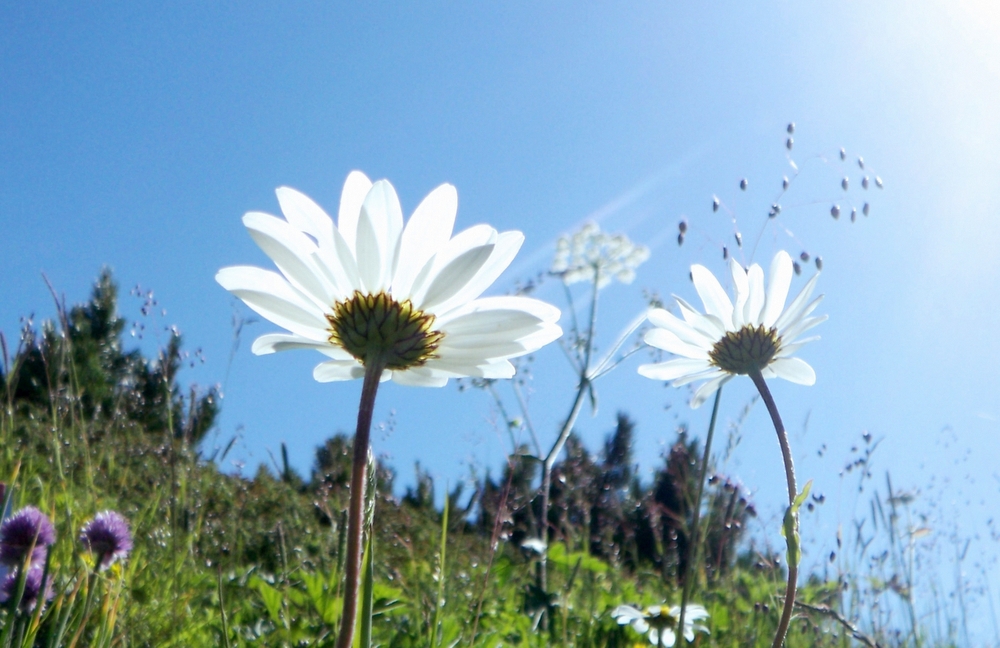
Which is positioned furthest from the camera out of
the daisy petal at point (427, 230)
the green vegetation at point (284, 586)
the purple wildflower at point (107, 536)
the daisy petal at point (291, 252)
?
the green vegetation at point (284, 586)

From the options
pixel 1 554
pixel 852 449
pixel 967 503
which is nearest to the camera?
pixel 1 554

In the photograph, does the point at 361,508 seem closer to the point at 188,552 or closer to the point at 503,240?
the point at 503,240

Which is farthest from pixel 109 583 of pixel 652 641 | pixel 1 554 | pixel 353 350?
pixel 652 641

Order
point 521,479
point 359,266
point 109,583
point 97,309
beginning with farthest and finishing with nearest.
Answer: point 97,309
point 521,479
point 109,583
point 359,266

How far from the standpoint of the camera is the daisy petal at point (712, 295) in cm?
162

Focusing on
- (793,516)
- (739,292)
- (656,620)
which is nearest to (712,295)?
(739,292)

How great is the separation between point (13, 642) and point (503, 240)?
2.65 ft

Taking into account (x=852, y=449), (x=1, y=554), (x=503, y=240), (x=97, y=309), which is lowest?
(x=1, y=554)

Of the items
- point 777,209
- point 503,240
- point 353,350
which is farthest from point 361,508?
point 777,209

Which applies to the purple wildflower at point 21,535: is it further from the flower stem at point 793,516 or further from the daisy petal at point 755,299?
the daisy petal at point 755,299

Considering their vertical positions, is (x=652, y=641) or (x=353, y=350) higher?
(x=353, y=350)

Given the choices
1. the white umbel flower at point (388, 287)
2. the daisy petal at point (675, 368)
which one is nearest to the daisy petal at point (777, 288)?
the daisy petal at point (675, 368)

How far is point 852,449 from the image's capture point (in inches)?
112

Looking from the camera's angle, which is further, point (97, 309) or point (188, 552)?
point (97, 309)
